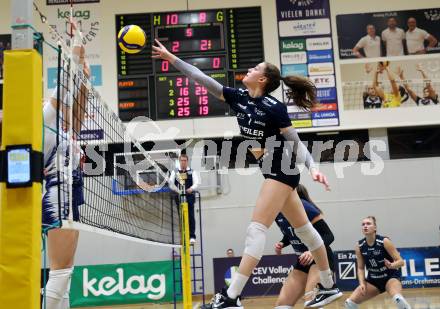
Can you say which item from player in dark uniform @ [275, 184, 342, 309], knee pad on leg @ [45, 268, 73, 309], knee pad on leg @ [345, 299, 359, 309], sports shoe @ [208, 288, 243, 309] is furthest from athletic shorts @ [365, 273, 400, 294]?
knee pad on leg @ [45, 268, 73, 309]

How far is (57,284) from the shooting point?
384cm

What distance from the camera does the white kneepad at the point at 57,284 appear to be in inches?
151

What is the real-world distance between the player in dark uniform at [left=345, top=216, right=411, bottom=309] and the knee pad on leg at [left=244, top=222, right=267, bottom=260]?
13.4 ft

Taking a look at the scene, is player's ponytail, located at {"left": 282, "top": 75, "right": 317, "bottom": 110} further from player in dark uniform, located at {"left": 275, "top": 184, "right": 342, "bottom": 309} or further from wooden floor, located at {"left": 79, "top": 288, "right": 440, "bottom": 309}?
wooden floor, located at {"left": 79, "top": 288, "right": 440, "bottom": 309}

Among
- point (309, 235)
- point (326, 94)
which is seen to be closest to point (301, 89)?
point (309, 235)

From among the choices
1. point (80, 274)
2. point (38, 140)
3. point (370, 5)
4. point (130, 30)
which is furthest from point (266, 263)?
point (38, 140)

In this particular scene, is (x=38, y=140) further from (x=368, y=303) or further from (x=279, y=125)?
(x=368, y=303)

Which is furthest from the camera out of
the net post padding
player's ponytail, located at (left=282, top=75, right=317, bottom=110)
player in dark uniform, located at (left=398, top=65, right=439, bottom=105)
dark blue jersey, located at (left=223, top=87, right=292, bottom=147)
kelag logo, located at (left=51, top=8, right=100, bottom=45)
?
kelag logo, located at (left=51, top=8, right=100, bottom=45)

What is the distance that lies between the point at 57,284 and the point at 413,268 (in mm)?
9810

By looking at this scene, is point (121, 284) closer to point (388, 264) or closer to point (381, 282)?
point (381, 282)

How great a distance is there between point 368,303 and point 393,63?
6.05 metres

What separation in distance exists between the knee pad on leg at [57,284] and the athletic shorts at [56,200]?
21.0 inches

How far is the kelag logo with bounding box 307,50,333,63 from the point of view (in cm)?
1298

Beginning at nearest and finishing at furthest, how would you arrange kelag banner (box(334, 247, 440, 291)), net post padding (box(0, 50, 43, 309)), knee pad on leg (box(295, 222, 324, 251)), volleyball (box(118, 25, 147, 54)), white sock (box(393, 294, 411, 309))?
net post padding (box(0, 50, 43, 309))
knee pad on leg (box(295, 222, 324, 251))
volleyball (box(118, 25, 147, 54))
white sock (box(393, 294, 411, 309))
kelag banner (box(334, 247, 440, 291))
